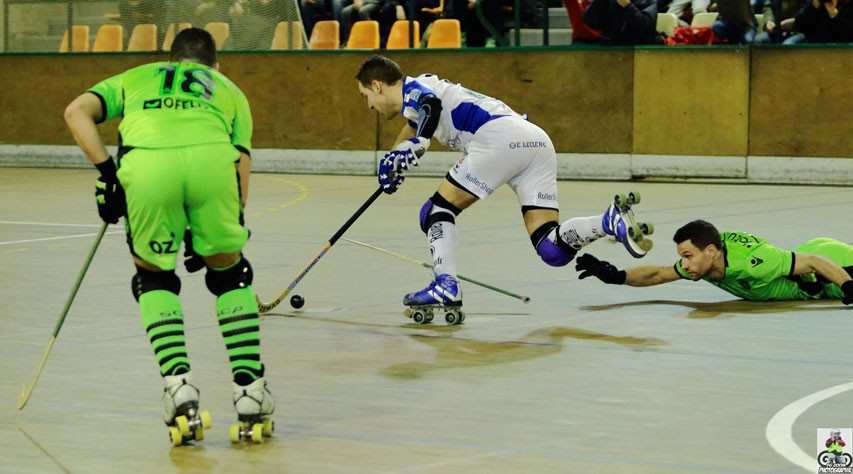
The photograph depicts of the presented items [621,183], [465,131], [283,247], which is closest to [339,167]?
[621,183]

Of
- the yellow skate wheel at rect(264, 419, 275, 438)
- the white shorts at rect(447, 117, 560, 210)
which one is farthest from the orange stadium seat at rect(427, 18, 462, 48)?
the yellow skate wheel at rect(264, 419, 275, 438)

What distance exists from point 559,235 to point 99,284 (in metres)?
3.81

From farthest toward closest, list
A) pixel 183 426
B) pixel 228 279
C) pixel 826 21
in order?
1. pixel 826 21
2. pixel 228 279
3. pixel 183 426

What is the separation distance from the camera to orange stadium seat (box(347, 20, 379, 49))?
23.7 meters

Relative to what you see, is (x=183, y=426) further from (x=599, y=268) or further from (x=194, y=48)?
(x=599, y=268)

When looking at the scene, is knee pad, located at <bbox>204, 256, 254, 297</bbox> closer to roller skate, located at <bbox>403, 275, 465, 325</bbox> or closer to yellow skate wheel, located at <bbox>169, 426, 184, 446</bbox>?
yellow skate wheel, located at <bbox>169, 426, 184, 446</bbox>

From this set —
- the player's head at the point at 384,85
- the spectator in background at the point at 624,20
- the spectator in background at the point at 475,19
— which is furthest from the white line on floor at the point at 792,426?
the spectator in background at the point at 475,19

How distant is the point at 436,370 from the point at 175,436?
2.20 m

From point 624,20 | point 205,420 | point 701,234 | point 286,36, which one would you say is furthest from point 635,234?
point 286,36

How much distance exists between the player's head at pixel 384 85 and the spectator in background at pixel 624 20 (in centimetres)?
1173

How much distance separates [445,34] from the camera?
2311 centimetres

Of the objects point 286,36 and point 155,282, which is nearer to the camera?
point 155,282

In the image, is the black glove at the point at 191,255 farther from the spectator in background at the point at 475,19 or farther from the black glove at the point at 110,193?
the spectator in background at the point at 475,19

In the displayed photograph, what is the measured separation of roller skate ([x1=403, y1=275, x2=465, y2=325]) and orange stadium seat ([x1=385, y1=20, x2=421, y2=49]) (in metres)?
13.5
